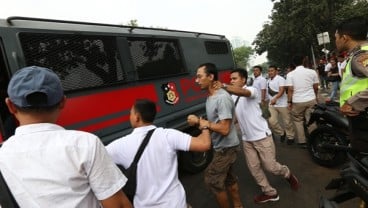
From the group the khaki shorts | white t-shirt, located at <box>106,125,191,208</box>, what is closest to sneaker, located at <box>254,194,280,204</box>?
the khaki shorts

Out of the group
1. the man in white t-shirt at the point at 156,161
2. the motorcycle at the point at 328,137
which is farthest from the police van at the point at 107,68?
the motorcycle at the point at 328,137

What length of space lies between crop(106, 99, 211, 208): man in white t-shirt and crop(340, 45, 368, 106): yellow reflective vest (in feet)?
5.44

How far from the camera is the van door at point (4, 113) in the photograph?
3.50 meters

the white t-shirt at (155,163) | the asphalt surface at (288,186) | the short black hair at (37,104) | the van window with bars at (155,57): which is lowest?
the asphalt surface at (288,186)

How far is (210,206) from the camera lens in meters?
4.70

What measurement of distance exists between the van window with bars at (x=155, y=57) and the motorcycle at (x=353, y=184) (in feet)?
10.1

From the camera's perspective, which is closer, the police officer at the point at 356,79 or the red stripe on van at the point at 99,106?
the police officer at the point at 356,79

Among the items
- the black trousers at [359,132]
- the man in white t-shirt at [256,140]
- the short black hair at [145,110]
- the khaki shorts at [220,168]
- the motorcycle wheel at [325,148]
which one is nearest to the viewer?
the short black hair at [145,110]

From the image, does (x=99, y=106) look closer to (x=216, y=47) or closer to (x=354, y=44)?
(x=354, y=44)

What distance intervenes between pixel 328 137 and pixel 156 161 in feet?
13.2

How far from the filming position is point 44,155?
4.84 feet

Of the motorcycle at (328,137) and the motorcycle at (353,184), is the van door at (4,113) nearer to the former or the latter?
the motorcycle at (353,184)

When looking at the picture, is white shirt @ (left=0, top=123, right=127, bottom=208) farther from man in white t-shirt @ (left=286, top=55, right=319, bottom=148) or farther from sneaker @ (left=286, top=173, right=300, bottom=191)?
man in white t-shirt @ (left=286, top=55, right=319, bottom=148)

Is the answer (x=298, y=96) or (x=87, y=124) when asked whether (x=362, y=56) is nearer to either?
(x=87, y=124)
